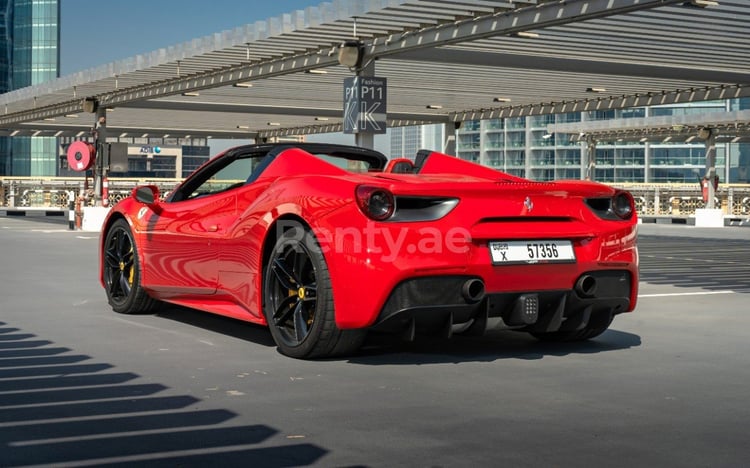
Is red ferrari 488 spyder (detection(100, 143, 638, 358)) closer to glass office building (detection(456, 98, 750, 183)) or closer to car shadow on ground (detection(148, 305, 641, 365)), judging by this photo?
car shadow on ground (detection(148, 305, 641, 365))

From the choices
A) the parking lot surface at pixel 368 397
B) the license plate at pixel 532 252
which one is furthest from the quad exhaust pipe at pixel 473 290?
the parking lot surface at pixel 368 397

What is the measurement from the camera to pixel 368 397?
17.5 ft

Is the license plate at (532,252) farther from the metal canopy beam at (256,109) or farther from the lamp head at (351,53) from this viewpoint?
the metal canopy beam at (256,109)

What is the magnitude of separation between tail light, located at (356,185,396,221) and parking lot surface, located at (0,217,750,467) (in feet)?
2.76

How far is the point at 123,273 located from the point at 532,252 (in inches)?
151

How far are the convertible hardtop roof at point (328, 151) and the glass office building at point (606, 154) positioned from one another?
117978 millimetres

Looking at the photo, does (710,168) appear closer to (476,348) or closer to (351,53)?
(351,53)

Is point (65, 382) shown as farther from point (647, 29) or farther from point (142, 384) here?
point (647, 29)

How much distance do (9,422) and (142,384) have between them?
3.32 ft

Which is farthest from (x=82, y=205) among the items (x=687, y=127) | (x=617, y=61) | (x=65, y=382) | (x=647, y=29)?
(x=65, y=382)

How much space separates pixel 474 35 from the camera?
17.0m

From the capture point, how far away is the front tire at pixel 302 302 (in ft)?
20.4

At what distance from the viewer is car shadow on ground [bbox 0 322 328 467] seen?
4.07 metres

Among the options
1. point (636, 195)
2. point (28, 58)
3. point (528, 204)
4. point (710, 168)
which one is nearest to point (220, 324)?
point (528, 204)
